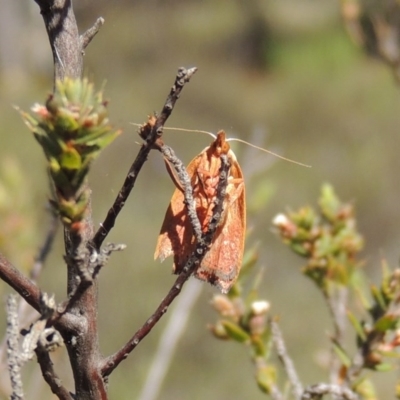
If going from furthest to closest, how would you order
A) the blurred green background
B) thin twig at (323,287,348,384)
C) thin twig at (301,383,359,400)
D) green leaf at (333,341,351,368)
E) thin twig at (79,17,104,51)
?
the blurred green background
thin twig at (323,287,348,384)
green leaf at (333,341,351,368)
thin twig at (301,383,359,400)
thin twig at (79,17,104,51)

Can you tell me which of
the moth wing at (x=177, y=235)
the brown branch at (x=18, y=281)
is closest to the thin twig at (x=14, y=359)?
the brown branch at (x=18, y=281)

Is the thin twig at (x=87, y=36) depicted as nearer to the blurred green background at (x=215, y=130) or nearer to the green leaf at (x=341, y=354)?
the green leaf at (x=341, y=354)

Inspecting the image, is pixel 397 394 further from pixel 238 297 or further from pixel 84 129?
pixel 84 129

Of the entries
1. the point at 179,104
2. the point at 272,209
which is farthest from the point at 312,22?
the point at 272,209

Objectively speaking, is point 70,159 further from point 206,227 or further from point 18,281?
point 206,227

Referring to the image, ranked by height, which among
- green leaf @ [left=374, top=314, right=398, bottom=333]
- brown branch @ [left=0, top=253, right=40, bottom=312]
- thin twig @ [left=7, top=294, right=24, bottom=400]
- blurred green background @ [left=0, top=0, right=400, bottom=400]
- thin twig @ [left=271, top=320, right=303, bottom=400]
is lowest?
thin twig @ [left=7, top=294, right=24, bottom=400]

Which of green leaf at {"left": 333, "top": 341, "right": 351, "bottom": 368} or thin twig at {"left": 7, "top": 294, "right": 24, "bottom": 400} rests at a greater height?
green leaf at {"left": 333, "top": 341, "right": 351, "bottom": 368}

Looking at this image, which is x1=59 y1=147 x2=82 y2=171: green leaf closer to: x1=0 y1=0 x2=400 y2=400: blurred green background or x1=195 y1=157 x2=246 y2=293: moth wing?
x1=195 y1=157 x2=246 y2=293: moth wing

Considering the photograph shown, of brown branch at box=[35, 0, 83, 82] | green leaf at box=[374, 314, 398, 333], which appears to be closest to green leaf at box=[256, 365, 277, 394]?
green leaf at box=[374, 314, 398, 333]
